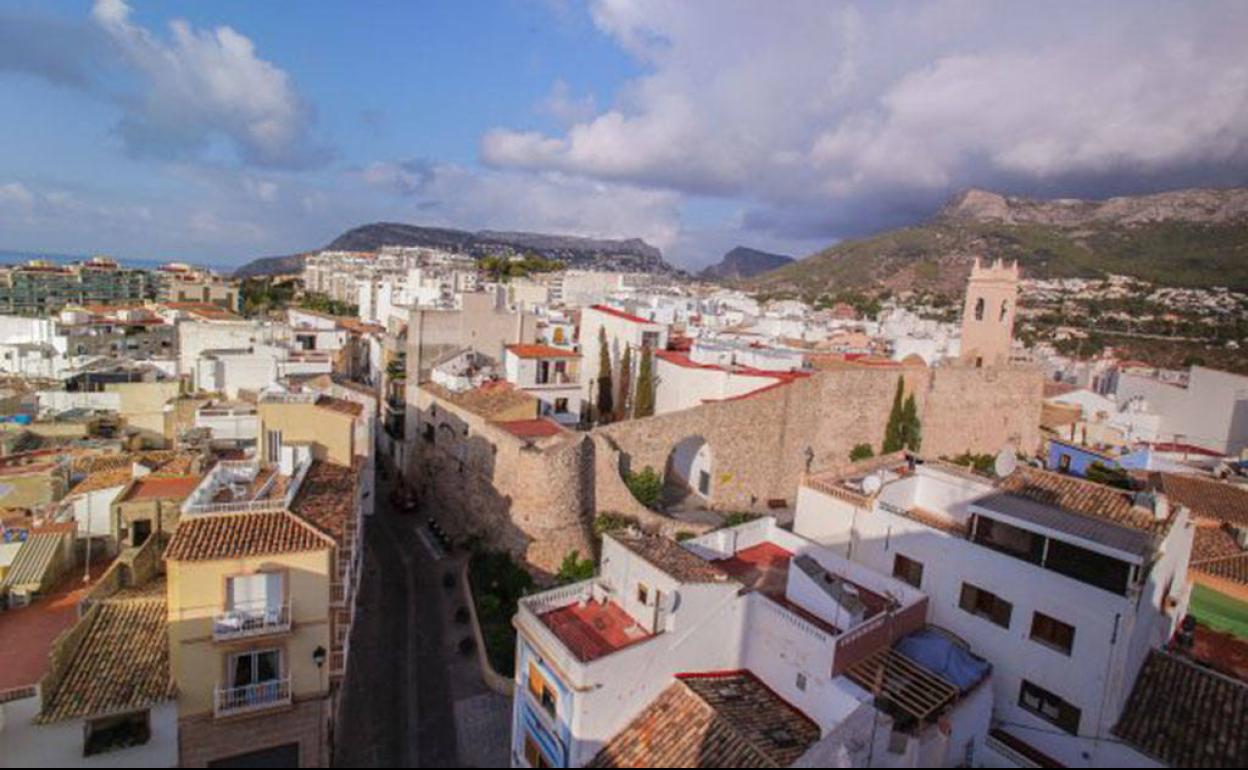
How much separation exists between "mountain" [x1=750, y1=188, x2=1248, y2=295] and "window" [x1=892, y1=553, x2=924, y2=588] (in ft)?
256

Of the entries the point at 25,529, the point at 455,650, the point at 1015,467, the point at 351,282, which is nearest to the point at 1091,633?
the point at 1015,467

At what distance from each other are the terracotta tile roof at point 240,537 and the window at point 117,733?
278 centimetres

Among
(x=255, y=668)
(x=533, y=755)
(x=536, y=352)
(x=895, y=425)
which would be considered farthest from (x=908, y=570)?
(x=895, y=425)

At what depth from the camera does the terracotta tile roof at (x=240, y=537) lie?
10711 mm

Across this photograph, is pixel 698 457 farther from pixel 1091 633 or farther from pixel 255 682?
pixel 255 682

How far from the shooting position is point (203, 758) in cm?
1073

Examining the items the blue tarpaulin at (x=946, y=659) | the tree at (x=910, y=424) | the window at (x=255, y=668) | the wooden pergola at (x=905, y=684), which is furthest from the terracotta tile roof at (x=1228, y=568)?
the window at (x=255, y=668)

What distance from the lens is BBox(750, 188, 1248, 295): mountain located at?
77000mm

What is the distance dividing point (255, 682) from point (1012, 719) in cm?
1342

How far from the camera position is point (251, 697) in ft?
36.4

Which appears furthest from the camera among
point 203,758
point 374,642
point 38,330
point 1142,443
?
point 38,330

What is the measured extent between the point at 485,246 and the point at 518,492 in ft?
527

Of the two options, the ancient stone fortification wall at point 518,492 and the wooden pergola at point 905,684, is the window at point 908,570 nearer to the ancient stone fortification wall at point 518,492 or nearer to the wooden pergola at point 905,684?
the wooden pergola at point 905,684

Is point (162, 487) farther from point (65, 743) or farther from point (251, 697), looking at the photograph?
point (251, 697)
